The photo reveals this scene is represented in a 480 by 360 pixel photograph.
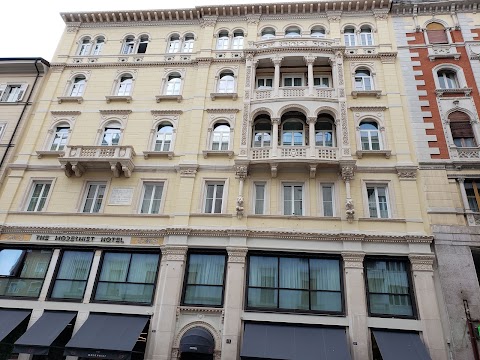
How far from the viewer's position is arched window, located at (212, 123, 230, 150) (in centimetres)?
2038

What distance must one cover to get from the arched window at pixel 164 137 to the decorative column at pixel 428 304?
48.5 feet

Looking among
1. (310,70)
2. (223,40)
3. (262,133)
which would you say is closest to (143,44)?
(223,40)

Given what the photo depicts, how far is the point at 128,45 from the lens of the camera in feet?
84.2

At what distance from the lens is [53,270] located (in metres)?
17.4

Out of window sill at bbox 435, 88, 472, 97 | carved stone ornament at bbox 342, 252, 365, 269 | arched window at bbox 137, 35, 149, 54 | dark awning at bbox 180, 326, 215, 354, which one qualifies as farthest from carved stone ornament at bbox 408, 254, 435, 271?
arched window at bbox 137, 35, 149, 54

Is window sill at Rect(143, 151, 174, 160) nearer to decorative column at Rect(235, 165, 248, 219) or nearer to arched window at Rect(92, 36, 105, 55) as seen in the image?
decorative column at Rect(235, 165, 248, 219)

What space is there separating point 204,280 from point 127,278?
3972 mm

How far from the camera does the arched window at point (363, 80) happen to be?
2160 centimetres

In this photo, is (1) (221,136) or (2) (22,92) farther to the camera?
(2) (22,92)

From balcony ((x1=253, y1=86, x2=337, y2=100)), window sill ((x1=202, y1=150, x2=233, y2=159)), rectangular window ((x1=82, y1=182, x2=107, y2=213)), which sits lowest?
rectangular window ((x1=82, y1=182, x2=107, y2=213))

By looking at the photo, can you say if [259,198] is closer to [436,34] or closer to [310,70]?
[310,70]

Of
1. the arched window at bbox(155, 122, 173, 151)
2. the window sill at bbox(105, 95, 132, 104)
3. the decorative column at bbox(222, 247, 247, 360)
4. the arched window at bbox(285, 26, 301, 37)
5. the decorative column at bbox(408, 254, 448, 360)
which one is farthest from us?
the arched window at bbox(285, 26, 301, 37)

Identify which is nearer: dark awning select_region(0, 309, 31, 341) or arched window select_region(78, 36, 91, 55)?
dark awning select_region(0, 309, 31, 341)

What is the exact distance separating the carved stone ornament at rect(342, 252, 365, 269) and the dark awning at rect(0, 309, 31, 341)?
15.6 meters
